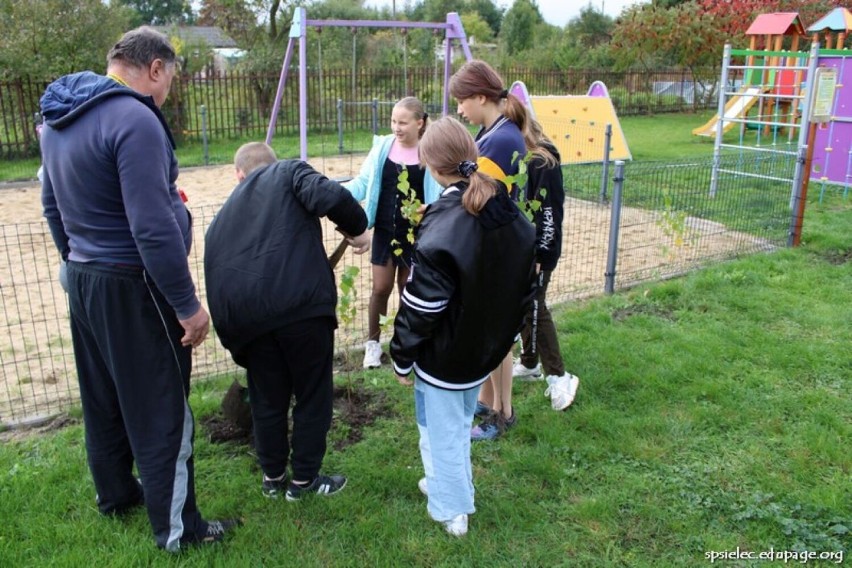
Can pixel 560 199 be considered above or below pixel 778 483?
above

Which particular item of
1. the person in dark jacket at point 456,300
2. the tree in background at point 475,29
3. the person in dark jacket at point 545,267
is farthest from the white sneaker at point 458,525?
the tree in background at point 475,29

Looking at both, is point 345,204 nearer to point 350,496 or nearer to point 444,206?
point 444,206

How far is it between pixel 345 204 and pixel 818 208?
807cm

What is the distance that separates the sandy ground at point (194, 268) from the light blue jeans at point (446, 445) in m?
1.72

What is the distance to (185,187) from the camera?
10375 mm

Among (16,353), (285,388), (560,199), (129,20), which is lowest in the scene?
(16,353)

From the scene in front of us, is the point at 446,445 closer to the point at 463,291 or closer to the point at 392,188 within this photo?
the point at 463,291

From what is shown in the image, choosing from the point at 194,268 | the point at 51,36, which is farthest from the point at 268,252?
the point at 51,36

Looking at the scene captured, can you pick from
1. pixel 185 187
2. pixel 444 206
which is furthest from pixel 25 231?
pixel 444 206

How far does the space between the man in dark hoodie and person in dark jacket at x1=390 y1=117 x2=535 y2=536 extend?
2.60 ft

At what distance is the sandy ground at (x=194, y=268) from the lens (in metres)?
4.35

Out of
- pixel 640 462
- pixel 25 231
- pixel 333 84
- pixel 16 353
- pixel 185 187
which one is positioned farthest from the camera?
pixel 333 84

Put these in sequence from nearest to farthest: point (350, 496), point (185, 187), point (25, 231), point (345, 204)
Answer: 1. point (345, 204)
2. point (350, 496)
3. point (25, 231)
4. point (185, 187)

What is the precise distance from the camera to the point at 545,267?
3652 mm
